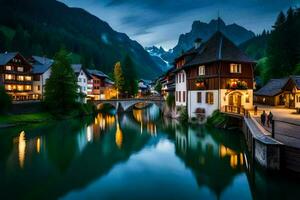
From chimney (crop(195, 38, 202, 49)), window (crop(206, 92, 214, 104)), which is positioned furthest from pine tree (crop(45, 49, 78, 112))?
window (crop(206, 92, 214, 104))

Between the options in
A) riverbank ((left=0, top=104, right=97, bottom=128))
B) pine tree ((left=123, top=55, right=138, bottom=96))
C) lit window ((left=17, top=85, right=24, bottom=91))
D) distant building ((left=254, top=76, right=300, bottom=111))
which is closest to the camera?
distant building ((left=254, top=76, right=300, bottom=111))

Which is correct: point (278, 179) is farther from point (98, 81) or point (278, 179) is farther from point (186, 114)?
point (98, 81)

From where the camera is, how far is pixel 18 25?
151 metres

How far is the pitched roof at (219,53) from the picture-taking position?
41.9 metres

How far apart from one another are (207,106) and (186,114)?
5.93 m

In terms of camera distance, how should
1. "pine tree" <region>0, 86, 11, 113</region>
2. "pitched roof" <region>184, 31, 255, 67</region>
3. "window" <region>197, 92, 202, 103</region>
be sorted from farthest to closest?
"pine tree" <region>0, 86, 11, 113</region> < "window" <region>197, 92, 202, 103</region> < "pitched roof" <region>184, 31, 255, 67</region>

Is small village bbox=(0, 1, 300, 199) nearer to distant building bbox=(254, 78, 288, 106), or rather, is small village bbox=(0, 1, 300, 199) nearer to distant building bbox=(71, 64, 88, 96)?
distant building bbox=(254, 78, 288, 106)

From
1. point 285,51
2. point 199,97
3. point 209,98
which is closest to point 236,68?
point 209,98

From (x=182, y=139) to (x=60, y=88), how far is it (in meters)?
37.9

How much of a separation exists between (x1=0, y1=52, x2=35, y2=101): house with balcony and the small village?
11.4 inches

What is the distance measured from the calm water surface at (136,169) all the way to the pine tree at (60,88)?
24585 millimetres

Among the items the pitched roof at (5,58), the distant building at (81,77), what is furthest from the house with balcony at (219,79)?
the distant building at (81,77)

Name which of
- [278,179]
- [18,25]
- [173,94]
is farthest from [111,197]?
[18,25]

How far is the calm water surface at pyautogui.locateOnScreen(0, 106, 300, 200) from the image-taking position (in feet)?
55.7
